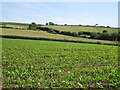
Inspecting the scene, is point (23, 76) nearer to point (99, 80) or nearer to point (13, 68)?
point (13, 68)

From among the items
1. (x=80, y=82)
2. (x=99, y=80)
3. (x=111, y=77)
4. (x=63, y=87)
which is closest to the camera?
(x=63, y=87)

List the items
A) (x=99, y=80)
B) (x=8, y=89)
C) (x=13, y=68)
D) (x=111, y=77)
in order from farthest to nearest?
(x=13, y=68) < (x=111, y=77) < (x=99, y=80) < (x=8, y=89)

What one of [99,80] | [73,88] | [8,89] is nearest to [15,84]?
[8,89]

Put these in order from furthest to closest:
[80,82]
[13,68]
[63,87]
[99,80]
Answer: [13,68] < [99,80] < [80,82] < [63,87]

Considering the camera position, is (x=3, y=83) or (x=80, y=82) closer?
(x=3, y=83)

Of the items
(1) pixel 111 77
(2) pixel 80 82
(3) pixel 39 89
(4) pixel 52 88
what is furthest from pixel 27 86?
(1) pixel 111 77

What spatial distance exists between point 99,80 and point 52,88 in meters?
3.96

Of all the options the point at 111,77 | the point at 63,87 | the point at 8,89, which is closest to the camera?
the point at 8,89

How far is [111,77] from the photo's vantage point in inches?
420

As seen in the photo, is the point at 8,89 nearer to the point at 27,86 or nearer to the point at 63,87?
the point at 27,86

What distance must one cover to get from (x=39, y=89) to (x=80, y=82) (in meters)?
3.08

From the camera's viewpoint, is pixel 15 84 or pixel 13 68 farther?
pixel 13 68

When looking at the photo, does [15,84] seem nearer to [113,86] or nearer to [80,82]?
[80,82]

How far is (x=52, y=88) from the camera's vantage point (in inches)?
327
